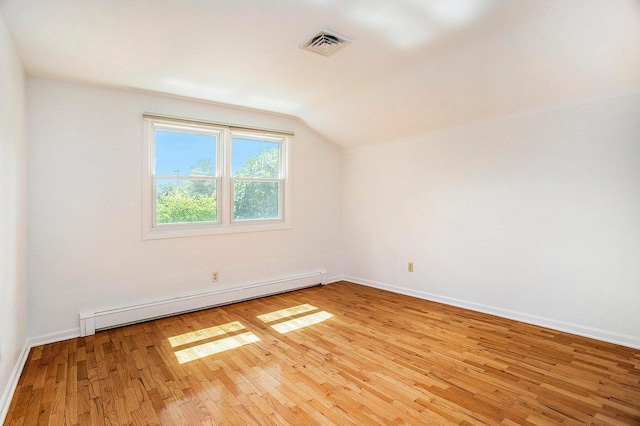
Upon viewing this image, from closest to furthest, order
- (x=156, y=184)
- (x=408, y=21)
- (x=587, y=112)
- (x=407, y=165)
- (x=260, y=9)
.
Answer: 1. (x=260, y=9)
2. (x=408, y=21)
3. (x=587, y=112)
4. (x=156, y=184)
5. (x=407, y=165)

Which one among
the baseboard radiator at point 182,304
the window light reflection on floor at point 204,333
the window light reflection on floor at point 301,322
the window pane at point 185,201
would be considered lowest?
the window light reflection on floor at point 204,333

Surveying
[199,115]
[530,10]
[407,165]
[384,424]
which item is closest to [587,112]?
[530,10]

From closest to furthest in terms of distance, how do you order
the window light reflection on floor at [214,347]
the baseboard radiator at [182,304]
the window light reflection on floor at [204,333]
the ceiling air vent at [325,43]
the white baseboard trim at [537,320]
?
the ceiling air vent at [325,43] → the window light reflection on floor at [214,347] → the white baseboard trim at [537,320] → the window light reflection on floor at [204,333] → the baseboard radiator at [182,304]

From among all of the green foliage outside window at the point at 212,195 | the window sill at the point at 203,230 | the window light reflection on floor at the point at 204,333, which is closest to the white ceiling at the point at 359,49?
the green foliage outside window at the point at 212,195

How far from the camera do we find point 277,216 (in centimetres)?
461

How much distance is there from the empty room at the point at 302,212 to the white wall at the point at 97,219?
2 centimetres

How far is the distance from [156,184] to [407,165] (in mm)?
3057

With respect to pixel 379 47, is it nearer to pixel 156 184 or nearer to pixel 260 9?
pixel 260 9

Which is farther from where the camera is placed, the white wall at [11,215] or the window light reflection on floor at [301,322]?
the window light reflection on floor at [301,322]

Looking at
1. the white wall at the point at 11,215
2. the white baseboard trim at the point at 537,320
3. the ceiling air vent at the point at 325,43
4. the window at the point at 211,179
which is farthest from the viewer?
the window at the point at 211,179

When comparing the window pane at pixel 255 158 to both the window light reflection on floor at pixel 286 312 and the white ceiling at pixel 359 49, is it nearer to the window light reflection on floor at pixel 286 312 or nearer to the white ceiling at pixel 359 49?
the white ceiling at pixel 359 49

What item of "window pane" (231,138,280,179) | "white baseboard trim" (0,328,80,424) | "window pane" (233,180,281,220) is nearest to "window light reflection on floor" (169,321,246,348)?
"white baseboard trim" (0,328,80,424)

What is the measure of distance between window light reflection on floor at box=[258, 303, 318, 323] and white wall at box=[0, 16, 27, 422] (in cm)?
196

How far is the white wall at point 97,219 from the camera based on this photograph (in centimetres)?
293
